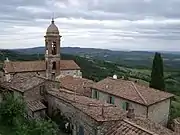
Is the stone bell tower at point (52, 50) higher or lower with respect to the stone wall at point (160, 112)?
higher

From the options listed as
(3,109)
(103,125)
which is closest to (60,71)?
(3,109)

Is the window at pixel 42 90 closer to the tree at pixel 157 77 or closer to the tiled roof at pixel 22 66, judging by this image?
the tree at pixel 157 77

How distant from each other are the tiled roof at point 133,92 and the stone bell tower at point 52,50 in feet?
48.4

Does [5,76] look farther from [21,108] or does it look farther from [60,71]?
[21,108]

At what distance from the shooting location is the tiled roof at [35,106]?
26509mm

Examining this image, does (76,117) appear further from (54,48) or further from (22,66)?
(22,66)

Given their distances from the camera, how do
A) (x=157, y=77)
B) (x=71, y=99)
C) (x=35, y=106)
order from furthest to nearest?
(x=157, y=77) → (x=35, y=106) → (x=71, y=99)

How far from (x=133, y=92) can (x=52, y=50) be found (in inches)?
831

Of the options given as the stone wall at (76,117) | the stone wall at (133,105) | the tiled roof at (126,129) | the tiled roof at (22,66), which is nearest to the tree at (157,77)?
the stone wall at (133,105)

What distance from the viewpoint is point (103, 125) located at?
15.2 meters

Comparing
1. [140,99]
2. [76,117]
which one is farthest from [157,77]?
[76,117]

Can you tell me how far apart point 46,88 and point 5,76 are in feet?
71.8

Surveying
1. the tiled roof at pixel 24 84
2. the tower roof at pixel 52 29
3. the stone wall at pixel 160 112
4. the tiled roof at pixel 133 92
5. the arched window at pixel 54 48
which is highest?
the tower roof at pixel 52 29

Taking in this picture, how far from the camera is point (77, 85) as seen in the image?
4050 centimetres
